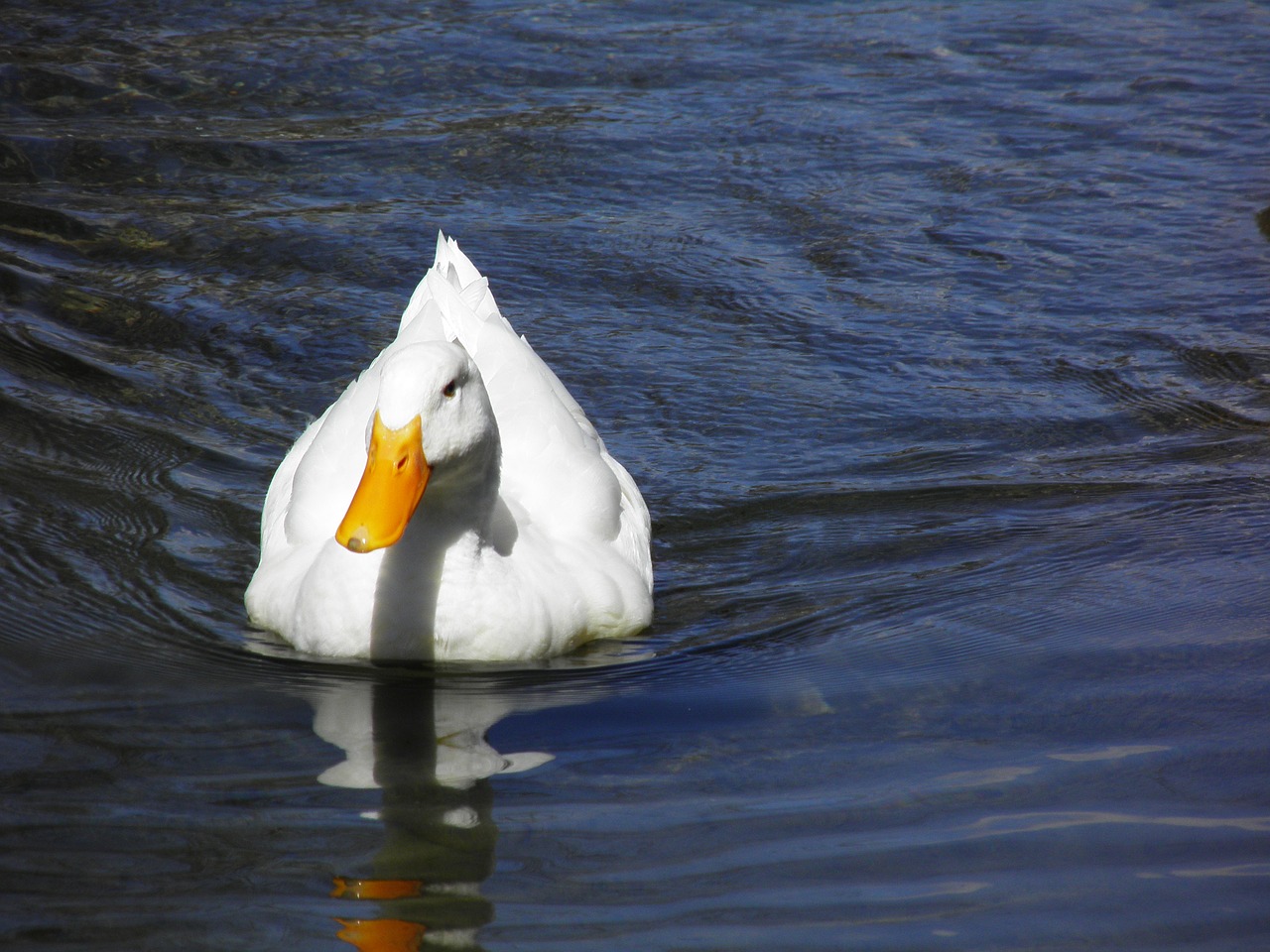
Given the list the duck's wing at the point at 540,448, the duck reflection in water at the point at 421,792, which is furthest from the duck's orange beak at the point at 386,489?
the duck's wing at the point at 540,448

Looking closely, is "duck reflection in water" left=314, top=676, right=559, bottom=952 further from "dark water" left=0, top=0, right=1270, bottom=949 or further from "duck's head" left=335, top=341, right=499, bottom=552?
"duck's head" left=335, top=341, right=499, bottom=552

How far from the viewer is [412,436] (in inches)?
162

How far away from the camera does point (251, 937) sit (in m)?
→ 3.15

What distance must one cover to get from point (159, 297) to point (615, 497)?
3.39m

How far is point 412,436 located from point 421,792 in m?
0.97

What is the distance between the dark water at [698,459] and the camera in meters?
3.44

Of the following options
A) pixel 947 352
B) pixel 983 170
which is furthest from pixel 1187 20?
pixel 947 352

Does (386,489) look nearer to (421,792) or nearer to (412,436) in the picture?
(412,436)

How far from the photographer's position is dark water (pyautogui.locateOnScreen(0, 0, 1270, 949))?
135 inches

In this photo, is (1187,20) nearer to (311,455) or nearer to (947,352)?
(947,352)

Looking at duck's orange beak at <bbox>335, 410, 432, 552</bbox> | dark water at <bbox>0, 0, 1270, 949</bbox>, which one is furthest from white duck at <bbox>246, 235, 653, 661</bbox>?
dark water at <bbox>0, 0, 1270, 949</bbox>

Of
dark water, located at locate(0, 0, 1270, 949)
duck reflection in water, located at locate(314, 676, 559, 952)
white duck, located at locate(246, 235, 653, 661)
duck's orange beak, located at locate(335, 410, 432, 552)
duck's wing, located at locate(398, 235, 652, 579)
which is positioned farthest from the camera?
duck's wing, located at locate(398, 235, 652, 579)

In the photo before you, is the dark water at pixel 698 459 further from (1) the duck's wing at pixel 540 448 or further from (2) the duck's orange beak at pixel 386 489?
(2) the duck's orange beak at pixel 386 489

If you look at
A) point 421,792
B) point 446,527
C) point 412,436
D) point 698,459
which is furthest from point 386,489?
point 698,459
